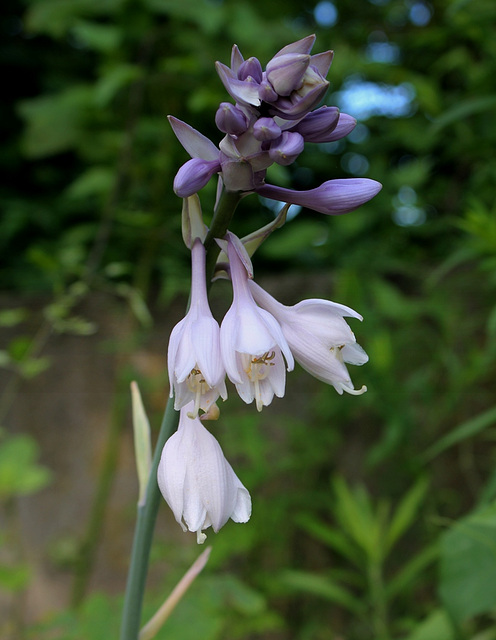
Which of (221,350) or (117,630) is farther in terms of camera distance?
(117,630)

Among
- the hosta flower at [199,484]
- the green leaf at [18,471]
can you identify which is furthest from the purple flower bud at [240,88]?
the green leaf at [18,471]

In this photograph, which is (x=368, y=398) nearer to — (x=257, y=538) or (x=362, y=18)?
(x=257, y=538)

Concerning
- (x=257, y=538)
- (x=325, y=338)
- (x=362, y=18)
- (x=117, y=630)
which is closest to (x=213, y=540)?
(x=257, y=538)

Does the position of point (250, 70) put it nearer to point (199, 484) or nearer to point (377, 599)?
point (199, 484)

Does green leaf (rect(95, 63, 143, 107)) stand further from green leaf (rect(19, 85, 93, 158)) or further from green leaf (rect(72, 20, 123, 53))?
green leaf (rect(19, 85, 93, 158))

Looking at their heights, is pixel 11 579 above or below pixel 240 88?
below

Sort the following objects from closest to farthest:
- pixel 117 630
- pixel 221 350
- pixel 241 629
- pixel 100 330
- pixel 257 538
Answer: pixel 221 350 → pixel 117 630 → pixel 241 629 → pixel 257 538 → pixel 100 330

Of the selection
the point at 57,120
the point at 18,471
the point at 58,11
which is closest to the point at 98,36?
the point at 58,11

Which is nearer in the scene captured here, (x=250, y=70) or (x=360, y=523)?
(x=250, y=70)
